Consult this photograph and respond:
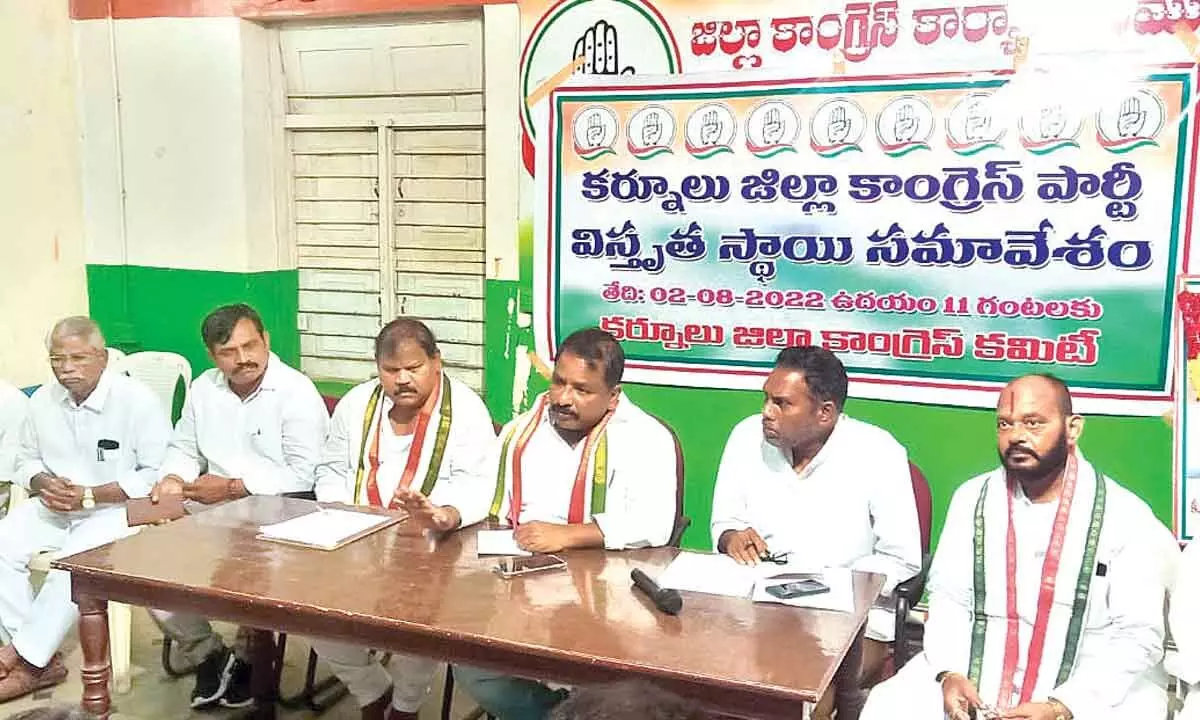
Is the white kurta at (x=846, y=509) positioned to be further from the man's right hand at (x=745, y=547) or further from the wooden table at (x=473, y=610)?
the wooden table at (x=473, y=610)

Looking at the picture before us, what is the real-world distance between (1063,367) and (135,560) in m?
2.85

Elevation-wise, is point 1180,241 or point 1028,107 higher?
point 1028,107

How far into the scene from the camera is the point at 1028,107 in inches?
138

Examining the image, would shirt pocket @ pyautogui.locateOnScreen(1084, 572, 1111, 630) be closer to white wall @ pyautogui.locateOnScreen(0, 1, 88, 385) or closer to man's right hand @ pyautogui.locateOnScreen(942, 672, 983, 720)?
man's right hand @ pyautogui.locateOnScreen(942, 672, 983, 720)

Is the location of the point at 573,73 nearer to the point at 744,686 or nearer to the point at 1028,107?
the point at 1028,107

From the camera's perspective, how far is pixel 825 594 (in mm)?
2439

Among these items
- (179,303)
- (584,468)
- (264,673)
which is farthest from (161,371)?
(584,468)

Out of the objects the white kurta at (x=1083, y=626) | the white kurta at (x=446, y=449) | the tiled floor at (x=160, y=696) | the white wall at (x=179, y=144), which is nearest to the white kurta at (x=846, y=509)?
the white kurta at (x=1083, y=626)

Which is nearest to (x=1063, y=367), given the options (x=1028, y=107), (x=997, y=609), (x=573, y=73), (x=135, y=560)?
(x=1028, y=107)

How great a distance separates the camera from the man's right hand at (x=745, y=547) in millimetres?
2705

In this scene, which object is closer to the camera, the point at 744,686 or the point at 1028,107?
the point at 744,686

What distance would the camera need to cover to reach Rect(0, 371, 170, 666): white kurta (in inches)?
148

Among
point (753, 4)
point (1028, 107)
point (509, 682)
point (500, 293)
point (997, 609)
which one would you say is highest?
point (753, 4)

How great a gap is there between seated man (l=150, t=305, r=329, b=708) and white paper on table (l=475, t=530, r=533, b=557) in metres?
1.16
